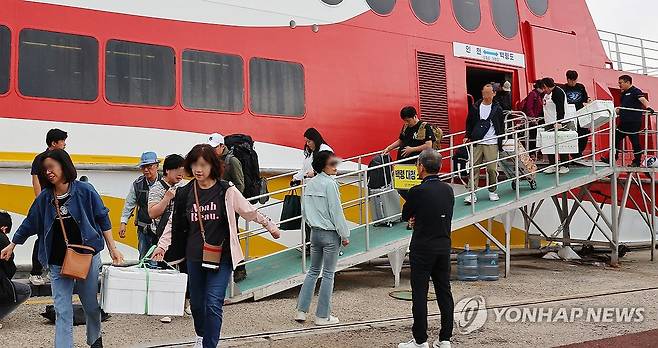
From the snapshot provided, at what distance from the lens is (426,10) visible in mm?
10141

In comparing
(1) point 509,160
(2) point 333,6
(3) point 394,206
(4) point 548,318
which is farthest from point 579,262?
(2) point 333,6

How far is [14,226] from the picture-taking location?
268 inches

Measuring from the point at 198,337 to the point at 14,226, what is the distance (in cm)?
319

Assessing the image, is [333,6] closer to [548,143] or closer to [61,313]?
[548,143]

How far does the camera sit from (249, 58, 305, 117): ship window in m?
8.45

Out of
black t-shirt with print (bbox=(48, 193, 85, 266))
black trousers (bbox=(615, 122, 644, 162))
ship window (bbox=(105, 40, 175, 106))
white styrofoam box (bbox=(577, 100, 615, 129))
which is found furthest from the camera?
black trousers (bbox=(615, 122, 644, 162))

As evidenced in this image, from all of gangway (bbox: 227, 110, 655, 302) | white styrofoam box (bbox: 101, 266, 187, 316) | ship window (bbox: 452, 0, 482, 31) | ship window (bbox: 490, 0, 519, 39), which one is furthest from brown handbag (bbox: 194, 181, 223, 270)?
ship window (bbox: 490, 0, 519, 39)

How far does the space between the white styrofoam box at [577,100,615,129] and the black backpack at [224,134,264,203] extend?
4.94 meters

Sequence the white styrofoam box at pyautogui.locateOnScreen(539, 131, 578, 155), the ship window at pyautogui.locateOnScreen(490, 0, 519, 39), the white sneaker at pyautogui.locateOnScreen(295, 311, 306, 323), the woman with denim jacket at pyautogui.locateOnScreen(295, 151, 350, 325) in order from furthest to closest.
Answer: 1. the ship window at pyautogui.locateOnScreen(490, 0, 519, 39)
2. the white styrofoam box at pyautogui.locateOnScreen(539, 131, 578, 155)
3. the white sneaker at pyautogui.locateOnScreen(295, 311, 306, 323)
4. the woman with denim jacket at pyautogui.locateOnScreen(295, 151, 350, 325)

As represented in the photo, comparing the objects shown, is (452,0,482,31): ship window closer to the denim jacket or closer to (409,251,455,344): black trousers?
(409,251,455,344): black trousers

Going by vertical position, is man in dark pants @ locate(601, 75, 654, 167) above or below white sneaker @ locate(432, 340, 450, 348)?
above

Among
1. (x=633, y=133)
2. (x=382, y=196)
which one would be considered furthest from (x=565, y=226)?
(x=382, y=196)
